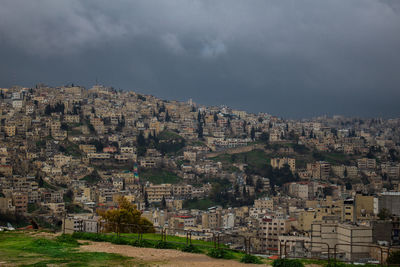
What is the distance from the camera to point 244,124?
113m

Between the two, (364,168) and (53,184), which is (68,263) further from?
(364,168)

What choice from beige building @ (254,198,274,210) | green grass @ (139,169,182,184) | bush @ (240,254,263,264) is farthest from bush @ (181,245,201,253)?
green grass @ (139,169,182,184)

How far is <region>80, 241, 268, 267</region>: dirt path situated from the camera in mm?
9656

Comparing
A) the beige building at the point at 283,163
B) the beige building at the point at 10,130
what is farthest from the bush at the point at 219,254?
the beige building at the point at 10,130

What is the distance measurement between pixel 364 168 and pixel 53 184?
168 feet

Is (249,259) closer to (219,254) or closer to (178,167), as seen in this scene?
(219,254)

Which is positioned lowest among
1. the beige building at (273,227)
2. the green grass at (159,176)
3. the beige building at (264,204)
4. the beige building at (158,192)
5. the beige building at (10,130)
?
the beige building at (273,227)

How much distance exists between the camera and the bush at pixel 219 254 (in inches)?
407

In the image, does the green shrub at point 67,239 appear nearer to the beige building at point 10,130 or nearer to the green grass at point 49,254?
the green grass at point 49,254

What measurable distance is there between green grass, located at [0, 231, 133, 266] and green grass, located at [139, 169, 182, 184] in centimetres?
6265

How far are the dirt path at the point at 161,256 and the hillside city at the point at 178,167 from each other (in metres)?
27.2

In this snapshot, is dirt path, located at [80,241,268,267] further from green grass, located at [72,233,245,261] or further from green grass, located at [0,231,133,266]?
green grass, located at [0,231,133,266]

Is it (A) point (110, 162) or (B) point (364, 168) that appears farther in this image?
(B) point (364, 168)

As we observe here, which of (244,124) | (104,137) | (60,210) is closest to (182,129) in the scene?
(244,124)
